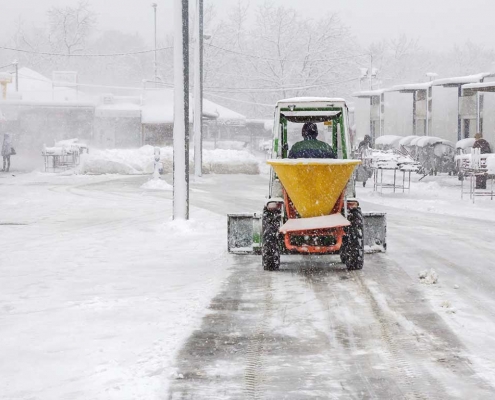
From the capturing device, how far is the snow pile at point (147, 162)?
109 feet

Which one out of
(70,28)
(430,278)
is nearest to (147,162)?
(430,278)

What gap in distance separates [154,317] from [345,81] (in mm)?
70679

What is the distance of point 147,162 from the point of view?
113 feet

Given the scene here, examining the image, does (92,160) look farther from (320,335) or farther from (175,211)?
(320,335)

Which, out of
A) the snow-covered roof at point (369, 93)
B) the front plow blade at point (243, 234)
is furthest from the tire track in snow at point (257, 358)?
the snow-covered roof at point (369, 93)

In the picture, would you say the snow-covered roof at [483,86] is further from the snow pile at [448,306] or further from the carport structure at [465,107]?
the snow pile at [448,306]

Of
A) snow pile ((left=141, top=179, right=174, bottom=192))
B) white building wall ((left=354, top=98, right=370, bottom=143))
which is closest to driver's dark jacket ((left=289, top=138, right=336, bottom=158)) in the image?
snow pile ((left=141, top=179, right=174, bottom=192))

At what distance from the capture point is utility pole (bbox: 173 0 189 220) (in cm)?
1320

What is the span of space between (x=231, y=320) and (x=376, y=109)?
41.2 m

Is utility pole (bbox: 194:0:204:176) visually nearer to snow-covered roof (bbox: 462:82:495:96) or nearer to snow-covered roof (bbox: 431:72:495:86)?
snow-covered roof (bbox: 462:82:495:96)

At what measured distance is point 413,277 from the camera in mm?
9328

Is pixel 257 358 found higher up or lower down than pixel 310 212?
lower down

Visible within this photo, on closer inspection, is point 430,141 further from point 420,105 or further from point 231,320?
point 231,320

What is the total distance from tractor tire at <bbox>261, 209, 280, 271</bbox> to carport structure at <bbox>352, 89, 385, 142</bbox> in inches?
1409
